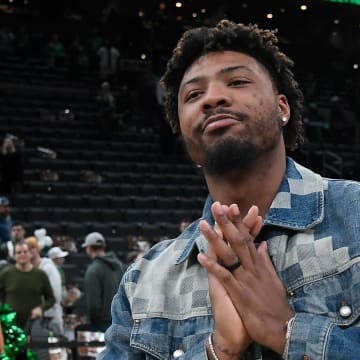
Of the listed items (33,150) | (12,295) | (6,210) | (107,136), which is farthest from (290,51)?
(12,295)

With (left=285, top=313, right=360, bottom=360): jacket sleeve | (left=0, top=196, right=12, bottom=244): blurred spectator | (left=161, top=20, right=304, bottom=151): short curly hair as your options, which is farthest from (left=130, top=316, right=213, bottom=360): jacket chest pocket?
(left=0, top=196, right=12, bottom=244): blurred spectator

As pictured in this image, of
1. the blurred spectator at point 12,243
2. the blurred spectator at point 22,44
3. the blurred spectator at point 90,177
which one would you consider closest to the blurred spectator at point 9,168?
the blurred spectator at point 90,177

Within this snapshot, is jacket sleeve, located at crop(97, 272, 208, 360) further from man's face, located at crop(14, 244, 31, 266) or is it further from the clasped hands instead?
man's face, located at crop(14, 244, 31, 266)

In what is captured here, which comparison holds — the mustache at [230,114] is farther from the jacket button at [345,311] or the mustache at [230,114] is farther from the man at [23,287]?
the man at [23,287]

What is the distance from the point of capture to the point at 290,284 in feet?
5.59

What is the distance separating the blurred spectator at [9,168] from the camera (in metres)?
13.8

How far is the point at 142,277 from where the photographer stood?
1.94 m

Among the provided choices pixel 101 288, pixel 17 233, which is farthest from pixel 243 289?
pixel 17 233

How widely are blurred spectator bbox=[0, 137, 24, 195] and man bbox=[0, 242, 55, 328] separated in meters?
6.16

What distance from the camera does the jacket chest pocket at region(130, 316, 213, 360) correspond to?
181 cm

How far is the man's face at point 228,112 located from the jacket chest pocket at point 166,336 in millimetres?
311

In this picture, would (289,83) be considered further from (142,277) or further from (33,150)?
(33,150)

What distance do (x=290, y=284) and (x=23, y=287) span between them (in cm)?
627

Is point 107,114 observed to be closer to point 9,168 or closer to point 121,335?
point 9,168
